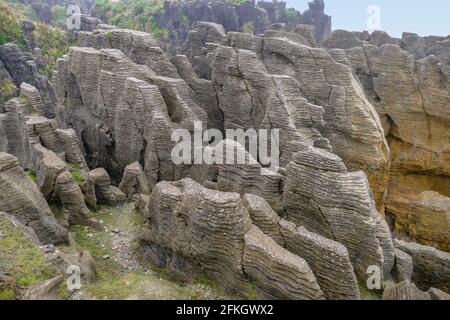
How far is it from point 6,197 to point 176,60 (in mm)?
17012

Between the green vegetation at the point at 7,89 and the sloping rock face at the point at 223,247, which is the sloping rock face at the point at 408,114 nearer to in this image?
the sloping rock face at the point at 223,247

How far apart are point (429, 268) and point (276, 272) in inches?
357

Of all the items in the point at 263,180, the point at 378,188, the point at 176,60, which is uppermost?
the point at 176,60

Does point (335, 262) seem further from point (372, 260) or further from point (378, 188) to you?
point (378, 188)

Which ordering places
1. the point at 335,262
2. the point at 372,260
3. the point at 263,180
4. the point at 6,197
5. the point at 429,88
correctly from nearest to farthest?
the point at 335,262 → the point at 372,260 → the point at 6,197 → the point at 263,180 → the point at 429,88

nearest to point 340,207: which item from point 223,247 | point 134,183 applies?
point 223,247

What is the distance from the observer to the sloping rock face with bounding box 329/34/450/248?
31.8m

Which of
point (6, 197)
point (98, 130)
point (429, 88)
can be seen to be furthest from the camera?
point (429, 88)

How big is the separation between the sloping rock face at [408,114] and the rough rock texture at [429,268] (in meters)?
14.7

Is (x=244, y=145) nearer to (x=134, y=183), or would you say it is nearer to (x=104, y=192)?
(x=134, y=183)

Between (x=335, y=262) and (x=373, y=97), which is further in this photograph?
(x=373, y=97)

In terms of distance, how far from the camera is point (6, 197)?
49.4 feet

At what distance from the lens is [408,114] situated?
107ft

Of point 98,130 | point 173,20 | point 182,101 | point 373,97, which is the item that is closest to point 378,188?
point 373,97
